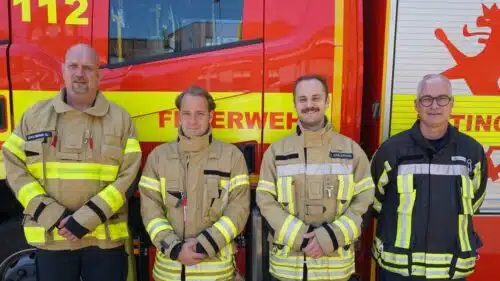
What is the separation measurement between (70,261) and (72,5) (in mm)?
1234

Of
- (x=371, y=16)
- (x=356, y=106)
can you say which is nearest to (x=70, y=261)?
(x=356, y=106)

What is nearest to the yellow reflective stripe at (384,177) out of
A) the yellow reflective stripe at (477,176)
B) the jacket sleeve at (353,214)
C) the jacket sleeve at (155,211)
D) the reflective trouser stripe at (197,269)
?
the jacket sleeve at (353,214)

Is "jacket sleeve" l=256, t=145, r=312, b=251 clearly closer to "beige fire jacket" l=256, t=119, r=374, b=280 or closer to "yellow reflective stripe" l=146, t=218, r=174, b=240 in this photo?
"beige fire jacket" l=256, t=119, r=374, b=280

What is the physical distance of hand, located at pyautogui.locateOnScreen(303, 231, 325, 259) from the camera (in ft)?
6.54

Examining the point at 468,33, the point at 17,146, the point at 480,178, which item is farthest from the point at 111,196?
the point at 468,33

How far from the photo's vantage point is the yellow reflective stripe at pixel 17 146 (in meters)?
2.09

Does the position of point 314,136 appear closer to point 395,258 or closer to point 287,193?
point 287,193

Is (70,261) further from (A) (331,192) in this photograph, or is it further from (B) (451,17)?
(B) (451,17)

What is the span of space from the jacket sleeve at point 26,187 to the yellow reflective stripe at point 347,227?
1172mm

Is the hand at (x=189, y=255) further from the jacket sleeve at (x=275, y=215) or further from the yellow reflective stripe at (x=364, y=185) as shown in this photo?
the yellow reflective stripe at (x=364, y=185)

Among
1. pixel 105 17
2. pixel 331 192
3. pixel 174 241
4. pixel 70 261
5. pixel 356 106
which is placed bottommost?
pixel 70 261

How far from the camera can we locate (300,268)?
6.88 ft

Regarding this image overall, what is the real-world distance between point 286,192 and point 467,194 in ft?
2.62

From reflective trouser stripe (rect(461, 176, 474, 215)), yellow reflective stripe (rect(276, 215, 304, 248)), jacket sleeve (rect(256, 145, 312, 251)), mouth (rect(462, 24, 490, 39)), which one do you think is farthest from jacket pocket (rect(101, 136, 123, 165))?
mouth (rect(462, 24, 490, 39))
